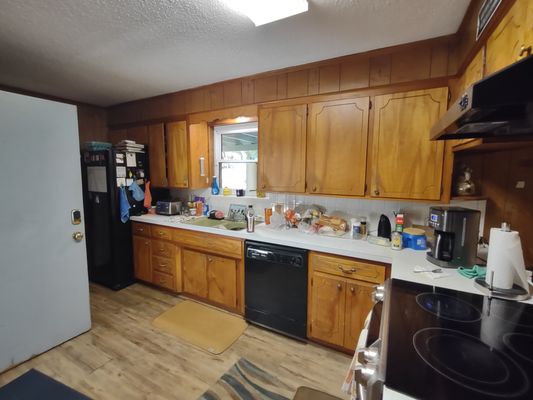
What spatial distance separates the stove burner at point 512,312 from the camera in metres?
0.95

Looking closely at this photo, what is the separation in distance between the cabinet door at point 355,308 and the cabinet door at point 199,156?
6.81 ft

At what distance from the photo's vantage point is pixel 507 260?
1.15 m

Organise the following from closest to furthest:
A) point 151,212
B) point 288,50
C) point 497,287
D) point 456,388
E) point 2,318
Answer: point 456,388, point 497,287, point 2,318, point 288,50, point 151,212

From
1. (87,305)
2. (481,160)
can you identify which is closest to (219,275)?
(87,305)

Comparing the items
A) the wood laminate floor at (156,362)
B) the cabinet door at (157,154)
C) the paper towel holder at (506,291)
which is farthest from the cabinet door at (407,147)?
the cabinet door at (157,154)

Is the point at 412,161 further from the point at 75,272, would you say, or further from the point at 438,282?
the point at 75,272

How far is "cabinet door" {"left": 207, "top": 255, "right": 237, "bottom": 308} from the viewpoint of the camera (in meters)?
2.40

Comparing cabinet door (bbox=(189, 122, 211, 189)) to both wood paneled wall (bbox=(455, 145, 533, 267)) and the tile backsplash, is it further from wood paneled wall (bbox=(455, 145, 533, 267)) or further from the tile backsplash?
wood paneled wall (bbox=(455, 145, 533, 267))

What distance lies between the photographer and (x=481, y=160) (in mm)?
1818

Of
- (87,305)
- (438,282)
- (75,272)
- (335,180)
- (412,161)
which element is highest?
(412,161)

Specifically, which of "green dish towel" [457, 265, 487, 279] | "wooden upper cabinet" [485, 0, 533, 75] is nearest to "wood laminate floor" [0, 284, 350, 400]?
"green dish towel" [457, 265, 487, 279]

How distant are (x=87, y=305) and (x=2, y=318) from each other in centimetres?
55

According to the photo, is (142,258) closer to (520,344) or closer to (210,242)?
(210,242)

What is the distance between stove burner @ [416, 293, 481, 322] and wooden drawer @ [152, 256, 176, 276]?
245 centimetres
